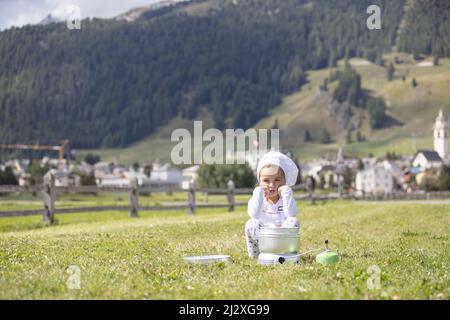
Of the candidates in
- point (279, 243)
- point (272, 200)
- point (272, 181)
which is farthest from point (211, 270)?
point (272, 181)

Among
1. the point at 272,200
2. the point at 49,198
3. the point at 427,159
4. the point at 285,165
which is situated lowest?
the point at 49,198

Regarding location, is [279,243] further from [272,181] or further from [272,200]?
[272,181]

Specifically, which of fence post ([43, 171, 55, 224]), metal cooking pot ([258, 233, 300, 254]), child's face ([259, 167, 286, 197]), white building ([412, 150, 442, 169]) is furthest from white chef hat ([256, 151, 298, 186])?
white building ([412, 150, 442, 169])

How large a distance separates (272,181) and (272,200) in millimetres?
315

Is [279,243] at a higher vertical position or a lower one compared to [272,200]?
lower

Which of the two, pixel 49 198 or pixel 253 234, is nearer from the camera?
Result: pixel 253 234

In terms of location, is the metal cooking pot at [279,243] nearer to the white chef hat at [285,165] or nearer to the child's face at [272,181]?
the child's face at [272,181]

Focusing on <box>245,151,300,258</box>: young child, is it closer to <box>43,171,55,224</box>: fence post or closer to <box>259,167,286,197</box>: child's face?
<box>259,167,286,197</box>: child's face

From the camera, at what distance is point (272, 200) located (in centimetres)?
1224

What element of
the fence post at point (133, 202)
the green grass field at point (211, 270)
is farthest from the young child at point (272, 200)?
the fence post at point (133, 202)

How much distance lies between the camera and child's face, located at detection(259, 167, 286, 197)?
12233 millimetres

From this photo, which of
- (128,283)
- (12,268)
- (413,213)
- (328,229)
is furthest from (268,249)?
(413,213)
